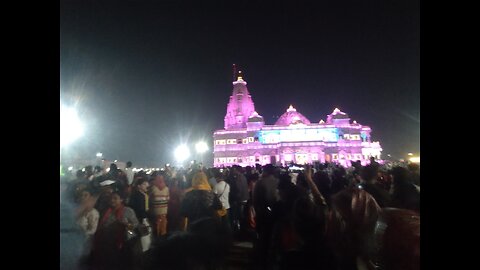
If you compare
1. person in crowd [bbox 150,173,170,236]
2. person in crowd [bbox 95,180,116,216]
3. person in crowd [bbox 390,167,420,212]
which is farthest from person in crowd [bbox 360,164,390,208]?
person in crowd [bbox 95,180,116,216]

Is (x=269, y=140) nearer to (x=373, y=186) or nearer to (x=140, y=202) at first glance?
(x=140, y=202)

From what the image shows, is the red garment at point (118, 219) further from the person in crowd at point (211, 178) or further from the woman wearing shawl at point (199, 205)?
the person in crowd at point (211, 178)

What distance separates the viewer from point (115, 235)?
4.34m

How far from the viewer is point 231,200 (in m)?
6.04

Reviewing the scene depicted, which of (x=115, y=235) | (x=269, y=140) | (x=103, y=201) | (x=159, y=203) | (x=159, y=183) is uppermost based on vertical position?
(x=269, y=140)

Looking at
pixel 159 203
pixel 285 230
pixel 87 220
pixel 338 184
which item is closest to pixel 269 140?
pixel 159 203

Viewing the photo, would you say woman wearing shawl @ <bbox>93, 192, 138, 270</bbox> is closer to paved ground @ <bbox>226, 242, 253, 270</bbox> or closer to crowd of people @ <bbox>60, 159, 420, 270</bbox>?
crowd of people @ <bbox>60, 159, 420, 270</bbox>

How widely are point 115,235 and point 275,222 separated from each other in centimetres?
222

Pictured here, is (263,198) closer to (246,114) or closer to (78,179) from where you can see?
(78,179)

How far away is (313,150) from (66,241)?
33472 millimetres

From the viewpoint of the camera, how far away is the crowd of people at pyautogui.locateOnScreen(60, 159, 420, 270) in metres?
3.90

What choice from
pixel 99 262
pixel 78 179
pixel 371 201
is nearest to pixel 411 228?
pixel 371 201

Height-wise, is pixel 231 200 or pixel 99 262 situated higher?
pixel 231 200

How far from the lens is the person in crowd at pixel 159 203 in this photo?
5188mm
